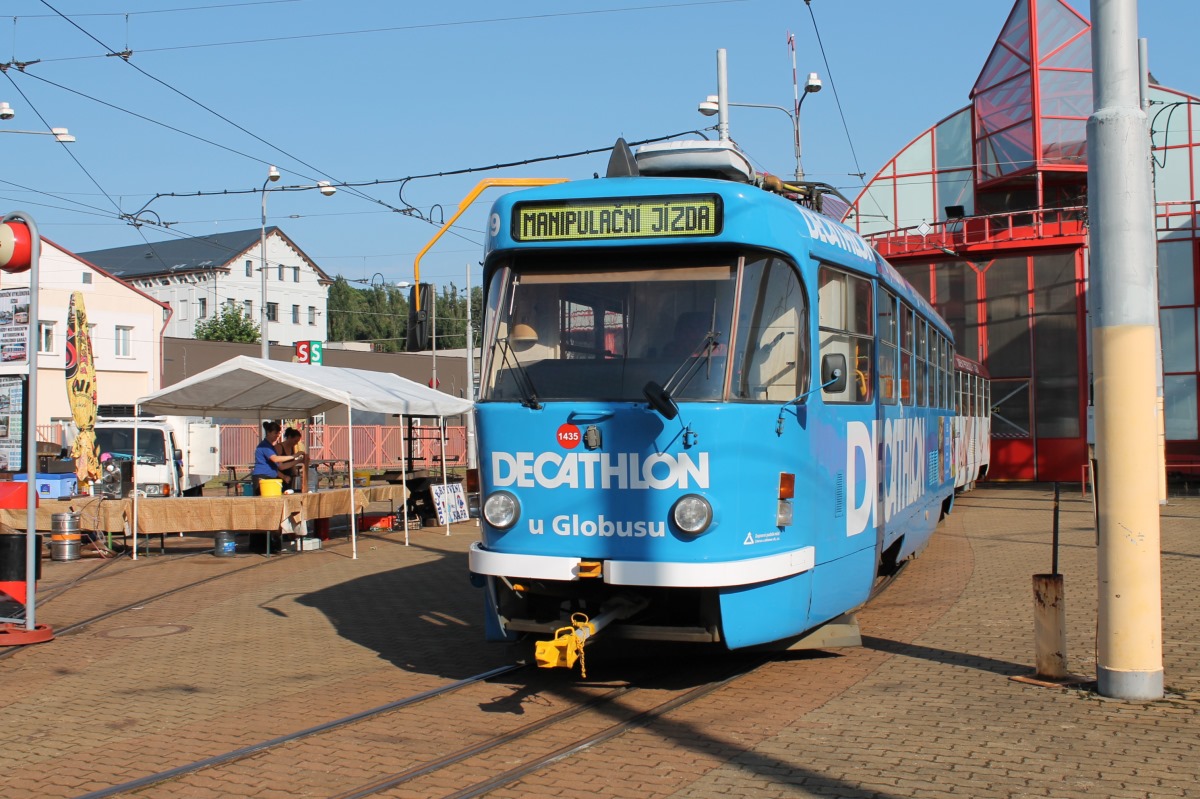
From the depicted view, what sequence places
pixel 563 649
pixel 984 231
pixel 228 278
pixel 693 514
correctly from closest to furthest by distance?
pixel 563 649, pixel 693 514, pixel 984 231, pixel 228 278

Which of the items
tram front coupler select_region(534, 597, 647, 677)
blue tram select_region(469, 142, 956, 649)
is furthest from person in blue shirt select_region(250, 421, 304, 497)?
tram front coupler select_region(534, 597, 647, 677)

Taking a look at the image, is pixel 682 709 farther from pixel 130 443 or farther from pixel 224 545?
pixel 130 443

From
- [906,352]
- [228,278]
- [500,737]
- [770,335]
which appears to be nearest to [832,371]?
[770,335]

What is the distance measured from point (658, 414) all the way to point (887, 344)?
3838mm

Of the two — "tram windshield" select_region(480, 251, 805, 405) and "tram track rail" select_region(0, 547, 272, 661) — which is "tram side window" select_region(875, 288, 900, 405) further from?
"tram track rail" select_region(0, 547, 272, 661)

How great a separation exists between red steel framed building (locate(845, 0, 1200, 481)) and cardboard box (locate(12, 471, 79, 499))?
23.1 meters

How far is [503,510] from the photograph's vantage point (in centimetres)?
765

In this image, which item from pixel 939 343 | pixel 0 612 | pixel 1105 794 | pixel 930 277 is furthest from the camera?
pixel 930 277

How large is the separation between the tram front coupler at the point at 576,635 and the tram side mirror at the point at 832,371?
192cm

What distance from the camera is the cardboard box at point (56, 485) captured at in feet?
67.8

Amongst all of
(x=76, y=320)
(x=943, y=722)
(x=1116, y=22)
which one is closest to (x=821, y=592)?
(x=943, y=722)

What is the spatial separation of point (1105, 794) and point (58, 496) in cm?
1930

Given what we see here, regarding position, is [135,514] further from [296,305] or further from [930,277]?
[296,305]

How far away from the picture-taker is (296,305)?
264 ft
